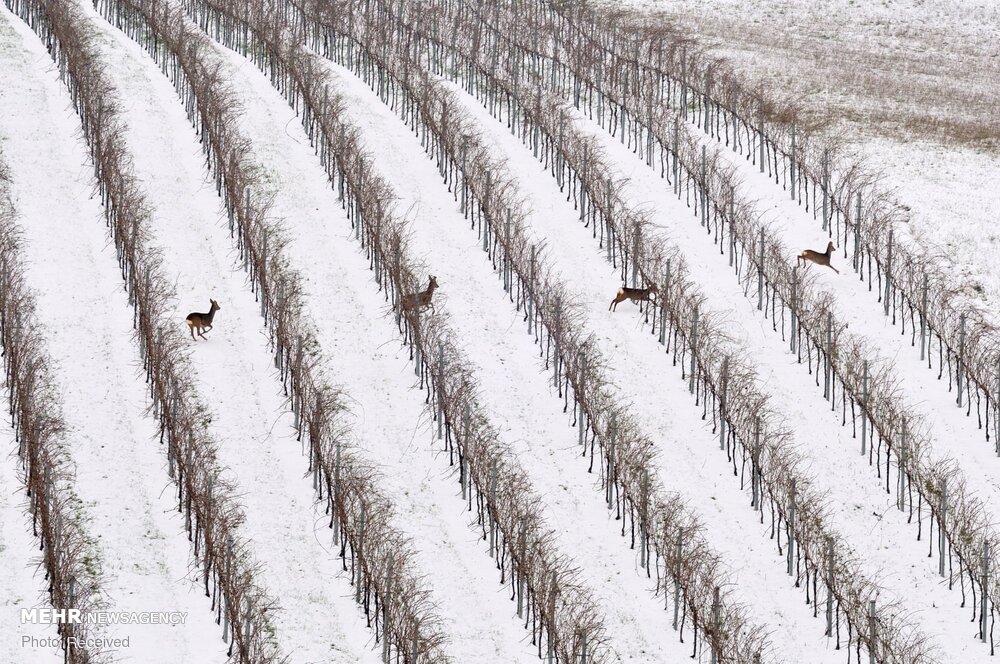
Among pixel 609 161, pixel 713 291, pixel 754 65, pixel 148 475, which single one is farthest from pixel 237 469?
pixel 754 65

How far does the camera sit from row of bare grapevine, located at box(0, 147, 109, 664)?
69.9ft

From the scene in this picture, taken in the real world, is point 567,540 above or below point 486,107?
below

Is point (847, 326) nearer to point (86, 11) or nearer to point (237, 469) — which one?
point (237, 469)

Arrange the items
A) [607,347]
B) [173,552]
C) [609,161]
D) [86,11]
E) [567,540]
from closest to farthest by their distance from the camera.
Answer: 1. [173,552]
2. [567,540]
3. [607,347]
4. [609,161]
5. [86,11]

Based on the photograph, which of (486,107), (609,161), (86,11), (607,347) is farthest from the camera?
(86,11)

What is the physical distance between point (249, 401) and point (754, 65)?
3150 centimetres

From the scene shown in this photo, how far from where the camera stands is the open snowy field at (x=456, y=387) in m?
23.0

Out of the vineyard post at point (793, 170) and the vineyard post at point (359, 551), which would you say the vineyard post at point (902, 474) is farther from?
the vineyard post at point (793, 170)

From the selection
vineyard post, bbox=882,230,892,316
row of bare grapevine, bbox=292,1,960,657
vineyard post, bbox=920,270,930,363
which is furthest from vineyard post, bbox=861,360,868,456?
vineyard post, bbox=882,230,892,316

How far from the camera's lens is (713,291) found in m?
33.2

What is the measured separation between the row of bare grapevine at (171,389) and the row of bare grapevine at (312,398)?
1.73 m

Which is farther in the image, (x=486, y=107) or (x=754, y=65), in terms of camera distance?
(x=754, y=65)

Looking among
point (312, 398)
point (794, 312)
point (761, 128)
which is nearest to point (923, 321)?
point (794, 312)

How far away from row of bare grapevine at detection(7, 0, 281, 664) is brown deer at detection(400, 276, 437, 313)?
477cm
